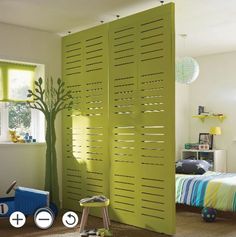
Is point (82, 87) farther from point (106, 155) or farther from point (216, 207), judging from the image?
point (216, 207)

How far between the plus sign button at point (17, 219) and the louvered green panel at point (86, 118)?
104 cm

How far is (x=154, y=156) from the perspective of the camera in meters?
4.35

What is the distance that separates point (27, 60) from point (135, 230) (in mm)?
2616

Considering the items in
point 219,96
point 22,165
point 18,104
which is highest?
point 219,96

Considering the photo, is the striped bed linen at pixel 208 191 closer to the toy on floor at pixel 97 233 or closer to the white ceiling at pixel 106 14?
the toy on floor at pixel 97 233

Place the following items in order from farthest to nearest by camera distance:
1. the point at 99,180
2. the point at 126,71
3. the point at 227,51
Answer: the point at 227,51
the point at 99,180
the point at 126,71

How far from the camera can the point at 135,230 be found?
173 inches

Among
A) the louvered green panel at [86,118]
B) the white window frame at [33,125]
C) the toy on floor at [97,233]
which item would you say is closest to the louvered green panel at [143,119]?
the louvered green panel at [86,118]

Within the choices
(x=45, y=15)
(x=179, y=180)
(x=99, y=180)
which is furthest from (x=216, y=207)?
(x=45, y=15)

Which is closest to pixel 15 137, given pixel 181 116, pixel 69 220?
pixel 69 220

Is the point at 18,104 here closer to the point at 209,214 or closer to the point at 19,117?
the point at 19,117

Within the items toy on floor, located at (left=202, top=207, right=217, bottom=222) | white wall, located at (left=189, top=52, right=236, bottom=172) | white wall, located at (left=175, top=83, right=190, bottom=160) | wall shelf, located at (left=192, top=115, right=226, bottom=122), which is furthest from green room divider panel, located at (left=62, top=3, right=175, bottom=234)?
white wall, located at (left=189, top=52, right=236, bottom=172)

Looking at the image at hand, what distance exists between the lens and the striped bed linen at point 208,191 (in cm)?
472

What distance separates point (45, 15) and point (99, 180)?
83.5 inches
